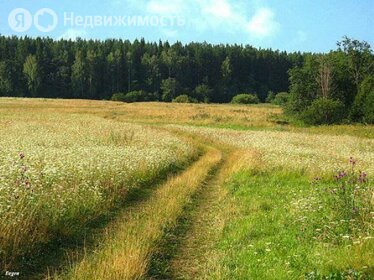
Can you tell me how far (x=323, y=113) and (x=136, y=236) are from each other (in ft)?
176

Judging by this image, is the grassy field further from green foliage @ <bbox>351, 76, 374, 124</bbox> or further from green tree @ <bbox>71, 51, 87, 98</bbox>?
green tree @ <bbox>71, 51, 87, 98</bbox>

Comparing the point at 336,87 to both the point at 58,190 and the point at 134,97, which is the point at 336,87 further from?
the point at 134,97

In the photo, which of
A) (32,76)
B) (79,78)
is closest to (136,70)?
(79,78)

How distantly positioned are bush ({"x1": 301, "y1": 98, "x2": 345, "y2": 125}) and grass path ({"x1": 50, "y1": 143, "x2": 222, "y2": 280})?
4595cm

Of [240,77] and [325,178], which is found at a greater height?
[240,77]

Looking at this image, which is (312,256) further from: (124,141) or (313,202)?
(124,141)

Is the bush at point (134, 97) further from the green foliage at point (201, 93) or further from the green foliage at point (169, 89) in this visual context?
the green foliage at point (201, 93)

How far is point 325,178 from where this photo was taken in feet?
53.2

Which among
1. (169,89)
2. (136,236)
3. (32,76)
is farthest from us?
(169,89)

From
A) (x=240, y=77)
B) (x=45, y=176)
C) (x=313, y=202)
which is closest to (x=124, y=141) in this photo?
(x=45, y=176)

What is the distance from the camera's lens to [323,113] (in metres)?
57.9

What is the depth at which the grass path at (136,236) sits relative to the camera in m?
6.58

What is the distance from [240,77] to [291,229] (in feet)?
556

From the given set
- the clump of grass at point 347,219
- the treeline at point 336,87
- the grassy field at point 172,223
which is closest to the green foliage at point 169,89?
the treeline at point 336,87
